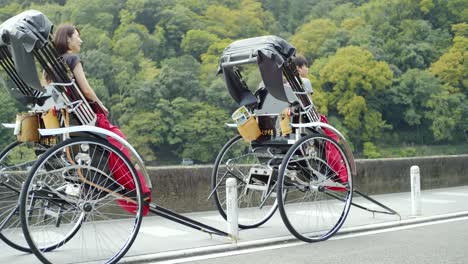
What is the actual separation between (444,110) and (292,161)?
88445 mm

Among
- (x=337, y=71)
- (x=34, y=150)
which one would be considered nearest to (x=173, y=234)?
(x=34, y=150)

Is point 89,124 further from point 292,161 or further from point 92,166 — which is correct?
point 292,161

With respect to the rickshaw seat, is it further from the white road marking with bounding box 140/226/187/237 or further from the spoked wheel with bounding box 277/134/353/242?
the white road marking with bounding box 140/226/187/237

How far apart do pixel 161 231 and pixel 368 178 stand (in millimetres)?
5684

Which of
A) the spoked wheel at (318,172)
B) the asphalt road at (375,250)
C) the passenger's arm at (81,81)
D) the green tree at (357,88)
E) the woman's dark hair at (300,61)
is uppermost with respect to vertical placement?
the green tree at (357,88)

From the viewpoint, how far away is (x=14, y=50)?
512 cm

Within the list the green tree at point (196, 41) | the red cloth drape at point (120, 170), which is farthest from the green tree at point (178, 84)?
the red cloth drape at point (120, 170)

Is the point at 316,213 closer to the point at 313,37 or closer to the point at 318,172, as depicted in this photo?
the point at 318,172

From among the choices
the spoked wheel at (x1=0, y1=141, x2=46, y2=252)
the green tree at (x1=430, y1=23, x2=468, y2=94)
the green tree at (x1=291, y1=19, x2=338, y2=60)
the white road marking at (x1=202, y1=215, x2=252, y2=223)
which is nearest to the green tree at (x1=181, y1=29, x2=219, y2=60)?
the green tree at (x1=291, y1=19, x2=338, y2=60)

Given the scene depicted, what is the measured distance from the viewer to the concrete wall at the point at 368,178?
29.9 feet

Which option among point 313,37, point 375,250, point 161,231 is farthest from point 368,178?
point 313,37

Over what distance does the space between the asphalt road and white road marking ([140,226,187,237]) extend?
137cm

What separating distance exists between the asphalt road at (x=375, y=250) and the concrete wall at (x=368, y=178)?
2997 millimetres

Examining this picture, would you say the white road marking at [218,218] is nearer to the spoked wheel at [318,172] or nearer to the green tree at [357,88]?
the spoked wheel at [318,172]
